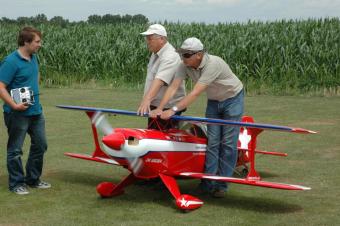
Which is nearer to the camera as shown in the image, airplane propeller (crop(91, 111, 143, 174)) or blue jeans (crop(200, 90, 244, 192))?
airplane propeller (crop(91, 111, 143, 174))

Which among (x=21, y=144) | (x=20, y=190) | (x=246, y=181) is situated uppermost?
(x=21, y=144)

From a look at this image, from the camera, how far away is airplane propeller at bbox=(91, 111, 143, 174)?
19.9 ft

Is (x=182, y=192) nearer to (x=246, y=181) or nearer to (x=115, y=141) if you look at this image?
(x=246, y=181)

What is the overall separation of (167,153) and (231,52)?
591 inches

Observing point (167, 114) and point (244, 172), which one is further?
point (244, 172)

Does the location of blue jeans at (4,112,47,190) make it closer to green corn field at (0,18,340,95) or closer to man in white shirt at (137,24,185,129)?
man in white shirt at (137,24,185,129)

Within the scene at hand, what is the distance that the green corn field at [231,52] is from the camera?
19591 millimetres

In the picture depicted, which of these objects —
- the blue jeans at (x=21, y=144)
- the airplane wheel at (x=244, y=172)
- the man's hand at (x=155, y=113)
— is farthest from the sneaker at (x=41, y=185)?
the airplane wheel at (x=244, y=172)

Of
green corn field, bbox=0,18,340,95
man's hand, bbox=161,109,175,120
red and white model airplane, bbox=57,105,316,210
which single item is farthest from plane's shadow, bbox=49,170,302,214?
green corn field, bbox=0,18,340,95

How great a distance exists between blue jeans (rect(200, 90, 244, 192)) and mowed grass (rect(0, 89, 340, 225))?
306mm

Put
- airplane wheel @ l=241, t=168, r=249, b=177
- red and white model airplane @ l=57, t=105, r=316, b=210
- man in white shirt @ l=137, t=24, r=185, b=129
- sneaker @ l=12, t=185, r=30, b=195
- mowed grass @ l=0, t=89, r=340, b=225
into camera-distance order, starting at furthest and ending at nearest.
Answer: airplane wheel @ l=241, t=168, r=249, b=177 → sneaker @ l=12, t=185, r=30, b=195 → man in white shirt @ l=137, t=24, r=185, b=129 → red and white model airplane @ l=57, t=105, r=316, b=210 → mowed grass @ l=0, t=89, r=340, b=225

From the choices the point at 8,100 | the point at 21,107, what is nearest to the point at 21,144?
the point at 21,107

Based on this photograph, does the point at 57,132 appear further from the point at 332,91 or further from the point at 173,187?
the point at 332,91

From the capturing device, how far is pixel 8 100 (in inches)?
257
